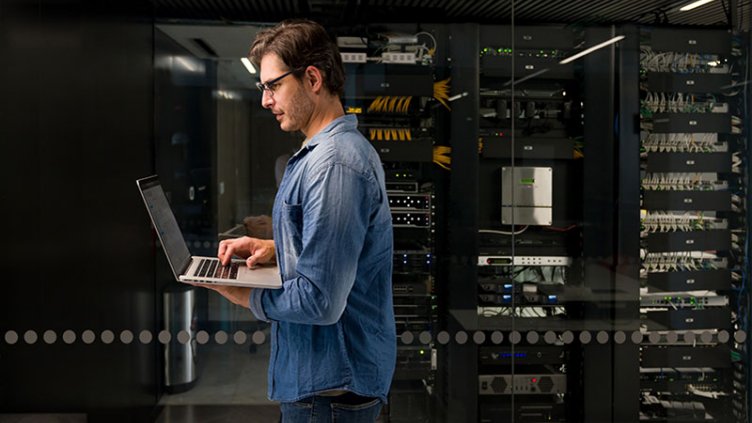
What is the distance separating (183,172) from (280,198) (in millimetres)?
1781

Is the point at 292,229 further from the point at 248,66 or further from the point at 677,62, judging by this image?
the point at 677,62

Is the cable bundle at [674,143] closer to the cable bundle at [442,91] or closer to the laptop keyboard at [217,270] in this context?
the cable bundle at [442,91]

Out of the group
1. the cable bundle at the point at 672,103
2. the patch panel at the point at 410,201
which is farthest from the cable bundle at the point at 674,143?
the patch panel at the point at 410,201

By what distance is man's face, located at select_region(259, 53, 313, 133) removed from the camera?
1.39 m

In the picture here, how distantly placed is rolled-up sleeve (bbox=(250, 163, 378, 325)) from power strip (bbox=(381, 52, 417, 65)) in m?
1.78

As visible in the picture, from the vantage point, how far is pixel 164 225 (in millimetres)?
1639

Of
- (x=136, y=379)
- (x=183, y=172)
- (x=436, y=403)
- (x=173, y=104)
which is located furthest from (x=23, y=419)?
(x=436, y=403)

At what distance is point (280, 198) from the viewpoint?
137cm

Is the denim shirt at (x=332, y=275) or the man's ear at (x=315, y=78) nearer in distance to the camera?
the denim shirt at (x=332, y=275)

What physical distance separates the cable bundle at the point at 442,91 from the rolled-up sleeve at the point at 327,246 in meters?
1.77

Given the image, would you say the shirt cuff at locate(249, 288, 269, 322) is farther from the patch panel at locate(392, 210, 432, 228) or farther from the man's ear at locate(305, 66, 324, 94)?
the patch panel at locate(392, 210, 432, 228)

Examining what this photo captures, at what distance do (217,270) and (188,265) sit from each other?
0.25 m

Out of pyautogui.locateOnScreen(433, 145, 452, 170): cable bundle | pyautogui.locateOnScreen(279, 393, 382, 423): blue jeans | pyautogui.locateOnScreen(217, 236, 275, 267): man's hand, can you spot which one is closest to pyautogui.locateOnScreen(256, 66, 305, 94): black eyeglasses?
pyautogui.locateOnScreen(217, 236, 275, 267): man's hand

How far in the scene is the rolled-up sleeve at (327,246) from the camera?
4.08ft
